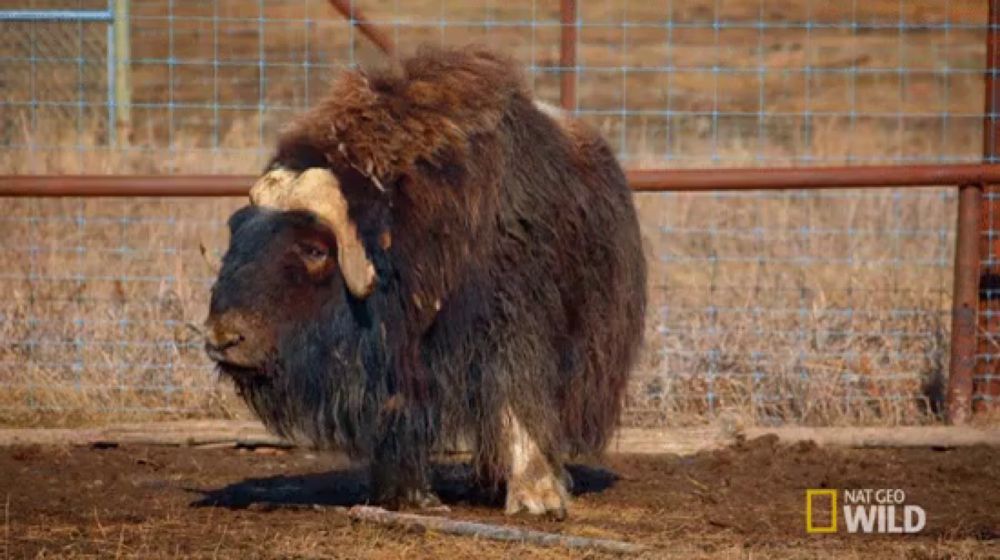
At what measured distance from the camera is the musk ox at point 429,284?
179 inches

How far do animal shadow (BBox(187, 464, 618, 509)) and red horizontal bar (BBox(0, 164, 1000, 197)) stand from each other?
118 centimetres

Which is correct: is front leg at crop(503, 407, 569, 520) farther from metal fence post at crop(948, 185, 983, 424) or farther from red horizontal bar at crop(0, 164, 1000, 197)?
metal fence post at crop(948, 185, 983, 424)

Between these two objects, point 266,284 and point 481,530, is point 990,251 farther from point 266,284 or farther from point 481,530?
point 266,284

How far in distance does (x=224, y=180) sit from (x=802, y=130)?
7474 millimetres

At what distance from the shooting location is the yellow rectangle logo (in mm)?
4889

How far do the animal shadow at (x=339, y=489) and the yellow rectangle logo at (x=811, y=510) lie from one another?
2.35ft

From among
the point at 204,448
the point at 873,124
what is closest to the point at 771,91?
the point at 873,124

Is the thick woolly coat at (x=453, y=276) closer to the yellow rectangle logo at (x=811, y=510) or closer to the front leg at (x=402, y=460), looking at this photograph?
the front leg at (x=402, y=460)

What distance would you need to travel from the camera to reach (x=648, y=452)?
21.2 ft

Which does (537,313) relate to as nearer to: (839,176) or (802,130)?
(839,176)

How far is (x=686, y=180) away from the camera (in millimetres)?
6543

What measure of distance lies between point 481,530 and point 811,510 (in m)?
1.23

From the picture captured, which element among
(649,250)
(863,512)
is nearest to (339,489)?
(649,250)

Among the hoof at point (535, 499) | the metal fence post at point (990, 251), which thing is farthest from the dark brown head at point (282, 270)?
the metal fence post at point (990, 251)
